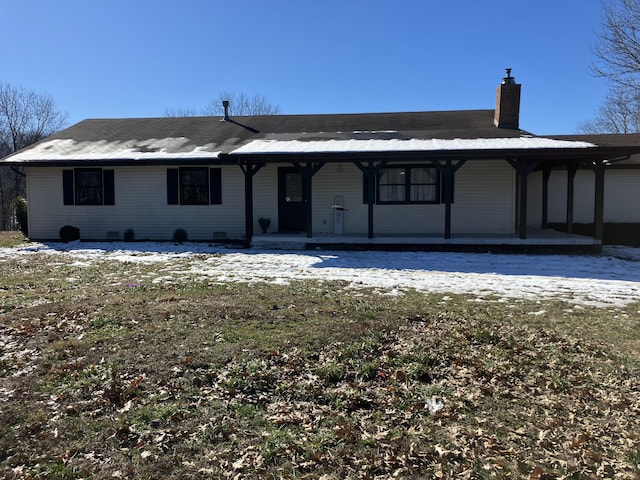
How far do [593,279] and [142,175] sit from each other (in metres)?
12.8

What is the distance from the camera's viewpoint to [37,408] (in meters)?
3.52

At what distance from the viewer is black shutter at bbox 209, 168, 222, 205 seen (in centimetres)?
1488

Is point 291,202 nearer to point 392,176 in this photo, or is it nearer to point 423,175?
point 392,176

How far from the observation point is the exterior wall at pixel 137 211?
15.0 meters

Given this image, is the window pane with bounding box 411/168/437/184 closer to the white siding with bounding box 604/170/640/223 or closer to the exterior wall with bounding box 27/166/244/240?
the exterior wall with bounding box 27/166/244/240

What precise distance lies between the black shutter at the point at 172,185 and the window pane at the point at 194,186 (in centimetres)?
15

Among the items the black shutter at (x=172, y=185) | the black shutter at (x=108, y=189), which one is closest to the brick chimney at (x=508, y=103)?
the black shutter at (x=172, y=185)

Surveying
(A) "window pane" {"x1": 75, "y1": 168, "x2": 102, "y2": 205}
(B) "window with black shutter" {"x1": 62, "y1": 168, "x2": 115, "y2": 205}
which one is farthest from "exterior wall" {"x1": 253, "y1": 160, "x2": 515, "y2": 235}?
(A) "window pane" {"x1": 75, "y1": 168, "x2": 102, "y2": 205}

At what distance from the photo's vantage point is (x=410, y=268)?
993 cm

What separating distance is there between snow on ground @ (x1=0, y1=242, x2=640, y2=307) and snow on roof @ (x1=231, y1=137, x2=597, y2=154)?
2.69 metres

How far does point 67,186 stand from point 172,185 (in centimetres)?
352

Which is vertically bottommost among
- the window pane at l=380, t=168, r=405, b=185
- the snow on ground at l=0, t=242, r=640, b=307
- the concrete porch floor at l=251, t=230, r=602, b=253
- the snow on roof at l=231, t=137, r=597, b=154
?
the snow on ground at l=0, t=242, r=640, b=307

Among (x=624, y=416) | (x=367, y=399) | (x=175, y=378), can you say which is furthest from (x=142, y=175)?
(x=624, y=416)

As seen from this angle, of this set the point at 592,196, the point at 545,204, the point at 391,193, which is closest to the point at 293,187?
the point at 391,193
